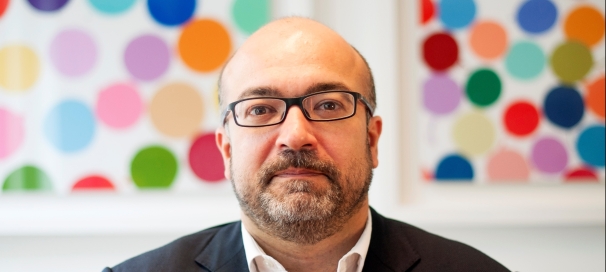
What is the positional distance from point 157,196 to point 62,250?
37 centimetres

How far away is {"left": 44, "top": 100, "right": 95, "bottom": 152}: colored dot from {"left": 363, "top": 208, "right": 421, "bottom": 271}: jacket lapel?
1.04 meters

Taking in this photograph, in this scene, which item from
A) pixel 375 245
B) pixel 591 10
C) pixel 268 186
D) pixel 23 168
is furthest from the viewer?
pixel 591 10

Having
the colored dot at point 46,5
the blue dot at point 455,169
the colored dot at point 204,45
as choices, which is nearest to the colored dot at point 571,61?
the blue dot at point 455,169

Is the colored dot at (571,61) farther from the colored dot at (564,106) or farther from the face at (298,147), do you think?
the face at (298,147)

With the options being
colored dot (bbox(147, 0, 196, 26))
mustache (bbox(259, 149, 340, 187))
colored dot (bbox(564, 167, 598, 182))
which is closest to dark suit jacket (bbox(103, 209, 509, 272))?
mustache (bbox(259, 149, 340, 187))

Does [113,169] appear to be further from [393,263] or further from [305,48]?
[393,263]

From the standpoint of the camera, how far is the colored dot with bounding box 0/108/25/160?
1.91 meters

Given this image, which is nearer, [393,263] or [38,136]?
[393,263]

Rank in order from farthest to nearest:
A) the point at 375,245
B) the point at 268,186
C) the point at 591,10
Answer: the point at 591,10, the point at 375,245, the point at 268,186

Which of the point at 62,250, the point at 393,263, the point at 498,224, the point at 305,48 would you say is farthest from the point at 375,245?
the point at 62,250

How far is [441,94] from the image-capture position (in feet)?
6.53

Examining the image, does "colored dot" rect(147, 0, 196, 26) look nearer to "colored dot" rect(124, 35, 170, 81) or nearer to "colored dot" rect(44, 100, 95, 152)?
"colored dot" rect(124, 35, 170, 81)

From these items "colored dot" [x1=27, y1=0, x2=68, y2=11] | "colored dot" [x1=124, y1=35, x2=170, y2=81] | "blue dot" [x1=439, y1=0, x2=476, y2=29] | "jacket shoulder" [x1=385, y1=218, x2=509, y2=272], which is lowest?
"jacket shoulder" [x1=385, y1=218, x2=509, y2=272]

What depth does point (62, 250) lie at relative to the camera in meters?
1.91
